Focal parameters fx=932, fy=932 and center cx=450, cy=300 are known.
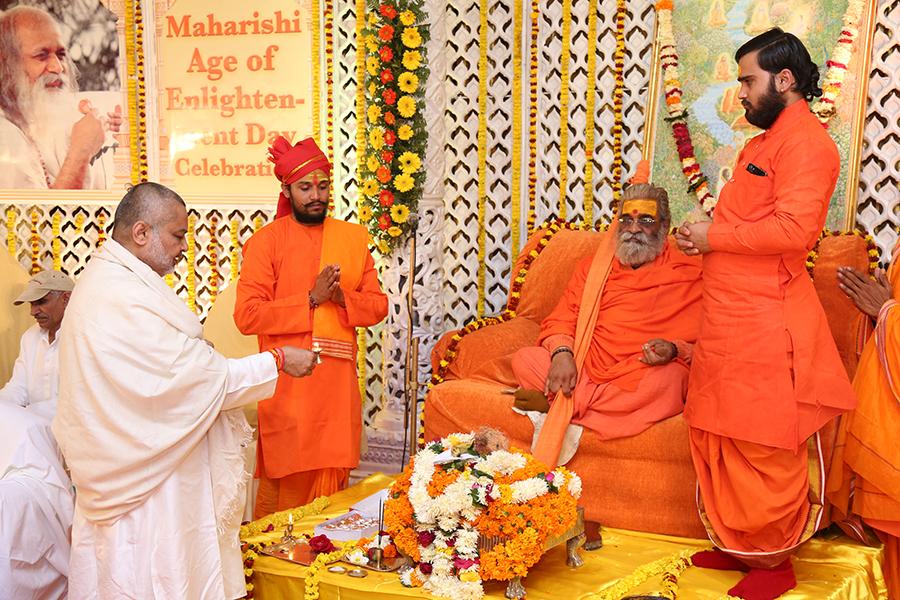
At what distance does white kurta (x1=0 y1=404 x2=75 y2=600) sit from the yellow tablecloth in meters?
0.94

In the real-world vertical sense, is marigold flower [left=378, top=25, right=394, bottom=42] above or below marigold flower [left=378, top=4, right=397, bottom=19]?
below

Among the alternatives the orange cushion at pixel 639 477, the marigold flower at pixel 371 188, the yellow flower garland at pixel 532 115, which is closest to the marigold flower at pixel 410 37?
the yellow flower garland at pixel 532 115

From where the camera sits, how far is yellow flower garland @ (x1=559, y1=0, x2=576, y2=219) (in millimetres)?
6303

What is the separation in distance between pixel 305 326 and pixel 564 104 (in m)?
2.56

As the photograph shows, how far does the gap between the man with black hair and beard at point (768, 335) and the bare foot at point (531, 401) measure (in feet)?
3.48

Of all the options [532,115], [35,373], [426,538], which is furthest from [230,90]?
[426,538]

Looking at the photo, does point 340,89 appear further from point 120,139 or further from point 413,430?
point 413,430

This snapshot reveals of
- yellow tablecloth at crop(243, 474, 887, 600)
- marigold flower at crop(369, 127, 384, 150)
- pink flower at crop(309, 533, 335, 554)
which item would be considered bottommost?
yellow tablecloth at crop(243, 474, 887, 600)

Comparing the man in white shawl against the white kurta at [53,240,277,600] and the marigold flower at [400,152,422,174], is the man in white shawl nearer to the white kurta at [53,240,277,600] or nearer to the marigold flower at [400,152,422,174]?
the white kurta at [53,240,277,600]

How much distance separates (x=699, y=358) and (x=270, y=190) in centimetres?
425

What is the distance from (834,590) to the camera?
3791mm

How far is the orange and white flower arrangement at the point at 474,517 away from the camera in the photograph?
11.7ft

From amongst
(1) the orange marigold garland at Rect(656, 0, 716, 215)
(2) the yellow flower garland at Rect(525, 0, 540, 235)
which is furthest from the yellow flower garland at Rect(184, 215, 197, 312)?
(1) the orange marigold garland at Rect(656, 0, 716, 215)

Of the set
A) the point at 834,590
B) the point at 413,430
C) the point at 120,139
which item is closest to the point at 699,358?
the point at 834,590
